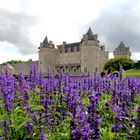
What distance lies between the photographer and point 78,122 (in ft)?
9.56

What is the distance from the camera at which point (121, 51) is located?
11819 centimetres

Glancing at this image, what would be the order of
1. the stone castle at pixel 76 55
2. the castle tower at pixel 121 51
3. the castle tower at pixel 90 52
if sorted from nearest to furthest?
the castle tower at pixel 90 52
the stone castle at pixel 76 55
the castle tower at pixel 121 51

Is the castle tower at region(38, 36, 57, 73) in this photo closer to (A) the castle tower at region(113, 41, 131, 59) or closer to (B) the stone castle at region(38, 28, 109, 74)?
(B) the stone castle at region(38, 28, 109, 74)

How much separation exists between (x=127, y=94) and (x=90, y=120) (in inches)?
88.5

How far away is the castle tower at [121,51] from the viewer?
11675cm

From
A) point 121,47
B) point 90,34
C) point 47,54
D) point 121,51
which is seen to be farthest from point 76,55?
point 121,47

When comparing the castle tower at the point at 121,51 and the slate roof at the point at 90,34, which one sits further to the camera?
the castle tower at the point at 121,51

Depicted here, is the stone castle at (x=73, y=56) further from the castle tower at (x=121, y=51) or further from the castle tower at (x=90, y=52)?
the castle tower at (x=121, y=51)

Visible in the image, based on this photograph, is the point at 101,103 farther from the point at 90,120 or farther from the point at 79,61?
the point at 79,61

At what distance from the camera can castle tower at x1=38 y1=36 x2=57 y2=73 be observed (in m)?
100

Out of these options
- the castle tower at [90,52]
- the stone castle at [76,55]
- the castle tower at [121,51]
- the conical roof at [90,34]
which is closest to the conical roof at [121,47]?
the castle tower at [121,51]

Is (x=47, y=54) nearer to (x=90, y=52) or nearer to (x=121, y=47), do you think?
(x=90, y=52)


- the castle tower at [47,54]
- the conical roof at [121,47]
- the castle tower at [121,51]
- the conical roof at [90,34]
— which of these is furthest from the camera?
the conical roof at [121,47]

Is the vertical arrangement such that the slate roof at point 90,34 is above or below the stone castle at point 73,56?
above
